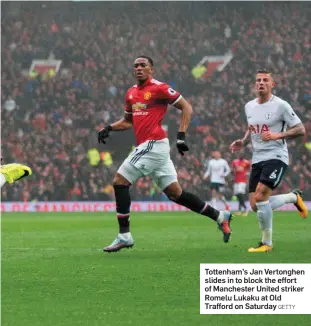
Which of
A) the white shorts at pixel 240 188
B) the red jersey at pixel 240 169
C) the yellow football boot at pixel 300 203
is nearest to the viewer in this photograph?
the yellow football boot at pixel 300 203

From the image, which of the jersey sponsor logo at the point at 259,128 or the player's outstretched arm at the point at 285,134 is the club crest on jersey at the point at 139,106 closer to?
the jersey sponsor logo at the point at 259,128

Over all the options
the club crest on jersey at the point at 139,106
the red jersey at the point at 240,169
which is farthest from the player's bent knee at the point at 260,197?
the red jersey at the point at 240,169

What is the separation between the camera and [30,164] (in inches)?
1346

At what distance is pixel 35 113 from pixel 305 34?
460 inches

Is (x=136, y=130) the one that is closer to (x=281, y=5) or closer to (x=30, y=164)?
(x=30, y=164)

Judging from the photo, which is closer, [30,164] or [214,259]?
[214,259]

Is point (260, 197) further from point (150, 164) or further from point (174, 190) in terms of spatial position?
point (150, 164)

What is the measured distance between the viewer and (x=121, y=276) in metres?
8.69

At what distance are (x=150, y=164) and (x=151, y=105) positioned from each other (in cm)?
75

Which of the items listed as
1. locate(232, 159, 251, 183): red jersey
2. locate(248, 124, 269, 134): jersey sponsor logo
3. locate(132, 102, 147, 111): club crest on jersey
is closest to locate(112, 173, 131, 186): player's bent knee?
locate(132, 102, 147, 111): club crest on jersey

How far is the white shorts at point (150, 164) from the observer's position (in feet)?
37.6

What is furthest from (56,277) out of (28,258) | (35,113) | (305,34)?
(305,34)

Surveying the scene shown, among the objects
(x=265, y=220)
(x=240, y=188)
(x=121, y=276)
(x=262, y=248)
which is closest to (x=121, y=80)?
(x=240, y=188)

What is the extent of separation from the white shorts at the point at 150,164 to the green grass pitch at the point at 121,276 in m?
0.94
